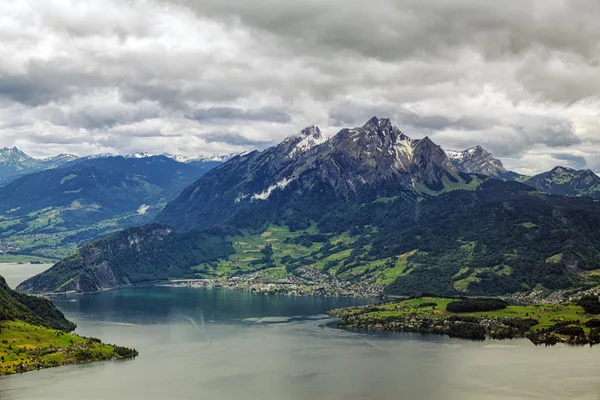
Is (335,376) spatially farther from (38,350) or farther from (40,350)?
(38,350)

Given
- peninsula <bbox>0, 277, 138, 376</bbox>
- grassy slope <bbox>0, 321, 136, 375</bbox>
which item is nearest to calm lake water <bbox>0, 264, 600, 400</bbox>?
peninsula <bbox>0, 277, 138, 376</bbox>

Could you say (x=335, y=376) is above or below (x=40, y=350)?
below

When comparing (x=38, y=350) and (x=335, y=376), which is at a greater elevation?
(x=38, y=350)

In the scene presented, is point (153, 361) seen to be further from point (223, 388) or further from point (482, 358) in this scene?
point (482, 358)

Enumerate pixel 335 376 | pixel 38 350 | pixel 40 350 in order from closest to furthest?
pixel 335 376 → pixel 38 350 → pixel 40 350

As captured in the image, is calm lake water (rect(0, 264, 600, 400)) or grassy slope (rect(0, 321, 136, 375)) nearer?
calm lake water (rect(0, 264, 600, 400))

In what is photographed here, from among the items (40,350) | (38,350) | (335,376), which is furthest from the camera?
(40,350)

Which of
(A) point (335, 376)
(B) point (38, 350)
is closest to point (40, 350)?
(B) point (38, 350)

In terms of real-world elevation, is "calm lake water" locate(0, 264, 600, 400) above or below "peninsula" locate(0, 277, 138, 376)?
below

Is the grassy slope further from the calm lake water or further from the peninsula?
the calm lake water

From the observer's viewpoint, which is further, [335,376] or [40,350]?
[40,350]
